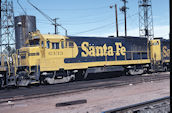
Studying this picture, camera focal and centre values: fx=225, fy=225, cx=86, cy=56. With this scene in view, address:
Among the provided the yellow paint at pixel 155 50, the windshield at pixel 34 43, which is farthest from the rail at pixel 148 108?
the yellow paint at pixel 155 50

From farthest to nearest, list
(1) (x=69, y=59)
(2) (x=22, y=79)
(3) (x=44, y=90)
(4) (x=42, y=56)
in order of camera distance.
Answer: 1. (1) (x=69, y=59)
2. (4) (x=42, y=56)
3. (2) (x=22, y=79)
4. (3) (x=44, y=90)

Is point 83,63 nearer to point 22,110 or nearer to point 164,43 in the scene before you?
point 22,110

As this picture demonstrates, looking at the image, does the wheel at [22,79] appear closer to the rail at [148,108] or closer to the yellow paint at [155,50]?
the rail at [148,108]

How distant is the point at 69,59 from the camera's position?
17156 millimetres

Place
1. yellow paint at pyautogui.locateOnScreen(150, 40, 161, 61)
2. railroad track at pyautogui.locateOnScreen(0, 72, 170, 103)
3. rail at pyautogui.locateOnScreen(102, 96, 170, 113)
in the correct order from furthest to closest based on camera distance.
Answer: yellow paint at pyautogui.locateOnScreen(150, 40, 161, 61) < railroad track at pyautogui.locateOnScreen(0, 72, 170, 103) < rail at pyautogui.locateOnScreen(102, 96, 170, 113)

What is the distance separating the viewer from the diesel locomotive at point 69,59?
1541 cm

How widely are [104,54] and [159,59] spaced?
7.54 m

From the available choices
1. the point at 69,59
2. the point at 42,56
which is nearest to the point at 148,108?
the point at 42,56

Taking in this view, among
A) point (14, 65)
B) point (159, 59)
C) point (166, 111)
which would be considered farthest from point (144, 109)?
point (159, 59)

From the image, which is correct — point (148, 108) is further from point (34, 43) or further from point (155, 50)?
point (155, 50)

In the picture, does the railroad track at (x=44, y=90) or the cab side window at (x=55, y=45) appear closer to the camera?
the railroad track at (x=44, y=90)

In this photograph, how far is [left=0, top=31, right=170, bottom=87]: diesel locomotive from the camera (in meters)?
15.4

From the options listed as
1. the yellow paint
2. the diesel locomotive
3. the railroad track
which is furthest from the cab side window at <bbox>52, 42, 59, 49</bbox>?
the yellow paint

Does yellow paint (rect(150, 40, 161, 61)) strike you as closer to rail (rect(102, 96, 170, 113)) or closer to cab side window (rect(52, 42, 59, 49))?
cab side window (rect(52, 42, 59, 49))
